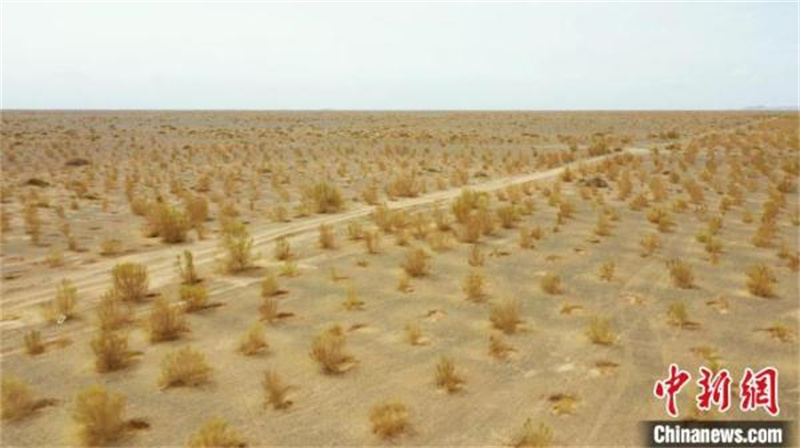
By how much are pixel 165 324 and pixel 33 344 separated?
1228 millimetres

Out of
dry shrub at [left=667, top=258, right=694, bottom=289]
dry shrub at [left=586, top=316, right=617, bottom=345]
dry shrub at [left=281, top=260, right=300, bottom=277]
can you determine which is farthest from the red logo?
dry shrub at [left=281, top=260, right=300, bottom=277]

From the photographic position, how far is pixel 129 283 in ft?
26.0

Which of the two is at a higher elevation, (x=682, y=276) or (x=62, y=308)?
(x=682, y=276)

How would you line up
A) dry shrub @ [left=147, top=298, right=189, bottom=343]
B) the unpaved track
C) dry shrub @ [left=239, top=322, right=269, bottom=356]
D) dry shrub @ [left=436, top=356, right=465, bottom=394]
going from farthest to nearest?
1. the unpaved track
2. dry shrub @ [left=147, top=298, right=189, bottom=343]
3. dry shrub @ [left=239, top=322, right=269, bottom=356]
4. dry shrub @ [left=436, top=356, right=465, bottom=394]

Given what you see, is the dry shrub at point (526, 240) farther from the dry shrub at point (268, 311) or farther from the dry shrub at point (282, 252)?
the dry shrub at point (268, 311)

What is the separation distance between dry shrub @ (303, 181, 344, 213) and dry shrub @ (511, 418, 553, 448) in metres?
10.3

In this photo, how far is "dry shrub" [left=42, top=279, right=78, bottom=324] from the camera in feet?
23.8

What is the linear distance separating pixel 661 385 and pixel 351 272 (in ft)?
15.5

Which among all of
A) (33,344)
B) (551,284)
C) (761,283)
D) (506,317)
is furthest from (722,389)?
(33,344)

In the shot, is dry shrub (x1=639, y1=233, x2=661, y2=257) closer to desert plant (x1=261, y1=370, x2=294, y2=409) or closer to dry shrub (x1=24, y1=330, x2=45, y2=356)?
desert plant (x1=261, y1=370, x2=294, y2=409)

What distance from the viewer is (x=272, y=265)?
9.49 metres

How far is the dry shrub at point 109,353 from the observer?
5.84m

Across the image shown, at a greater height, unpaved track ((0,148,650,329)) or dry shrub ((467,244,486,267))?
dry shrub ((467,244,486,267))

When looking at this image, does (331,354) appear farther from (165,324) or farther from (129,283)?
(129,283)
